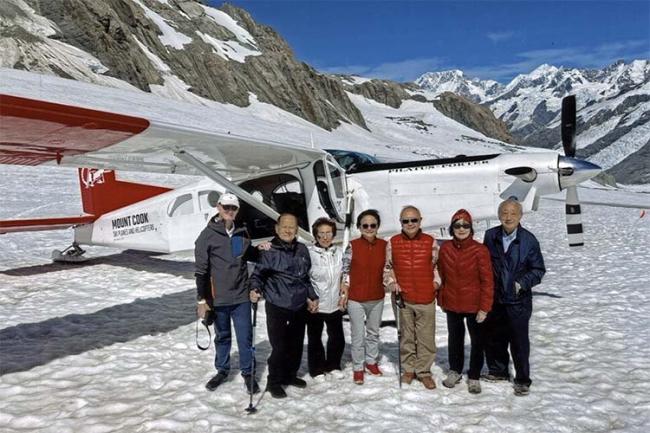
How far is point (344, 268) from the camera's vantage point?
4.82 meters

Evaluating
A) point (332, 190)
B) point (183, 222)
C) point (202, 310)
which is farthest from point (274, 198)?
point (202, 310)

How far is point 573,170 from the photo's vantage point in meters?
7.45

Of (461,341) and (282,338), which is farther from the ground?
(282,338)

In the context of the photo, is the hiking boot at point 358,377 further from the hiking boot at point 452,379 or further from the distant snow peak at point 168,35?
the distant snow peak at point 168,35

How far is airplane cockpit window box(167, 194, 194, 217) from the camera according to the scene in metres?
9.06

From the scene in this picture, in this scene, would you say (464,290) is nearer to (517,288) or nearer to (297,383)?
(517,288)

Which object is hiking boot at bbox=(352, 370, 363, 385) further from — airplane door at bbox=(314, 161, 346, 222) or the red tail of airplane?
the red tail of airplane

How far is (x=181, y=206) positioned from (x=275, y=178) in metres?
1.85

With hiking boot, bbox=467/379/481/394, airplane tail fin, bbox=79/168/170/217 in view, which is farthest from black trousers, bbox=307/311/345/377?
airplane tail fin, bbox=79/168/170/217

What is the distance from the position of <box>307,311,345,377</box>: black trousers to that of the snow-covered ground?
0.50 feet

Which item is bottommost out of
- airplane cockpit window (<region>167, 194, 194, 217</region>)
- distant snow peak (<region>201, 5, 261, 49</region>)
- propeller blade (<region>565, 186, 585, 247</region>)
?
propeller blade (<region>565, 186, 585, 247</region>)

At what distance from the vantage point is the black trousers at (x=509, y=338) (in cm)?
448

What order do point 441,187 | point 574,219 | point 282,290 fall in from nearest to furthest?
point 282,290 → point 441,187 → point 574,219

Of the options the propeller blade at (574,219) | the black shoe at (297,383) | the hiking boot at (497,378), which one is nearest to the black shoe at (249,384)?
the black shoe at (297,383)
